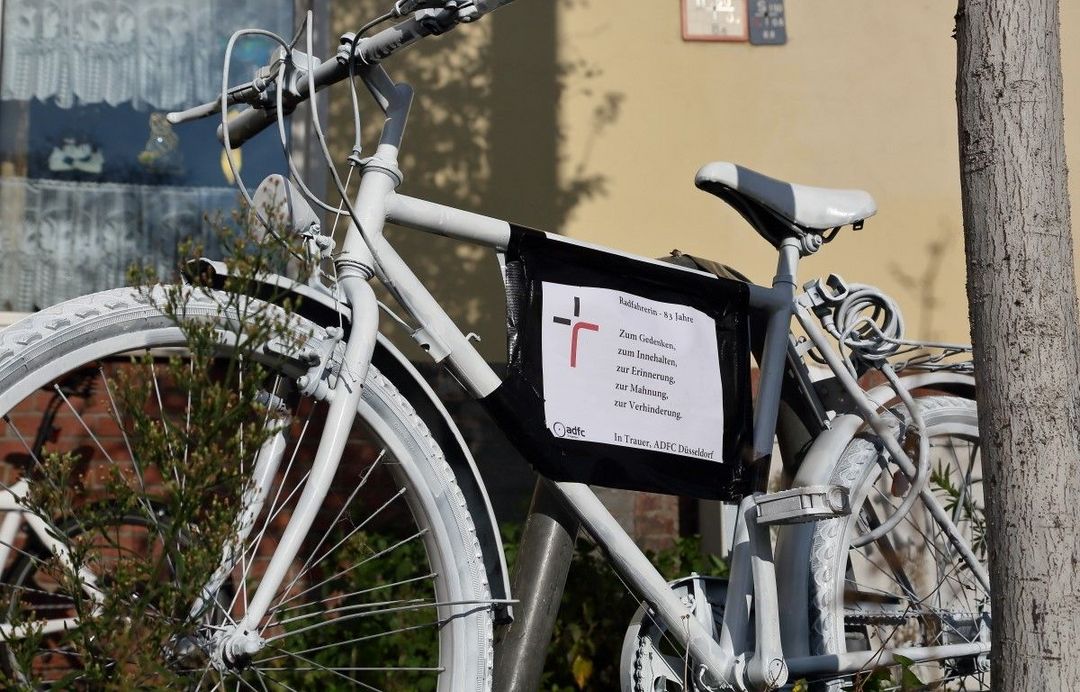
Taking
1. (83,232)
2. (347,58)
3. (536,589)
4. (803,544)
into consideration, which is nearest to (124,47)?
(83,232)

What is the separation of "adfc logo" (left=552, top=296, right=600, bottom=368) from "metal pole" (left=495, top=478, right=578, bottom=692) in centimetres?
27

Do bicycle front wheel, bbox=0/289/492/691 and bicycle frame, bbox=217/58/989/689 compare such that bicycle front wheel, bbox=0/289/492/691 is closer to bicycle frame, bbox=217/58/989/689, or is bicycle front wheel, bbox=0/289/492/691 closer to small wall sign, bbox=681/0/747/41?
bicycle frame, bbox=217/58/989/689

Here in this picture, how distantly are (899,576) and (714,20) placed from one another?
2319 millimetres

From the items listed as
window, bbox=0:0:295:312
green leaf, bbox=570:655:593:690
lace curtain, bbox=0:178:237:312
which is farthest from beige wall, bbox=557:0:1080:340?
green leaf, bbox=570:655:593:690

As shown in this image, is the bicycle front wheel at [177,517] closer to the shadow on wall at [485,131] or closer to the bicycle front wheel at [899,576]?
the bicycle front wheel at [899,576]

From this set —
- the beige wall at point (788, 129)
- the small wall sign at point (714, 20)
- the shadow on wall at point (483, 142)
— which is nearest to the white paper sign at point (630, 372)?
the shadow on wall at point (483, 142)

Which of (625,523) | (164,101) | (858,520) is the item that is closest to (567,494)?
(858,520)

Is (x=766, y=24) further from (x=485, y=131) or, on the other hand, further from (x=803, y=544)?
(x=803, y=544)

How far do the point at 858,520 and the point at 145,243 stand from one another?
Result: 2505 mm

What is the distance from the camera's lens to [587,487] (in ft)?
7.95

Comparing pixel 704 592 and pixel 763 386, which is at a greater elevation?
pixel 763 386

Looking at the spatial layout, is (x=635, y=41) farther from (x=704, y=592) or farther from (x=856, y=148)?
(x=704, y=592)

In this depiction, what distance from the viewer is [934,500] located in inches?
110

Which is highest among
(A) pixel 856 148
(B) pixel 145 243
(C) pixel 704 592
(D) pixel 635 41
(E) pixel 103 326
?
(D) pixel 635 41
